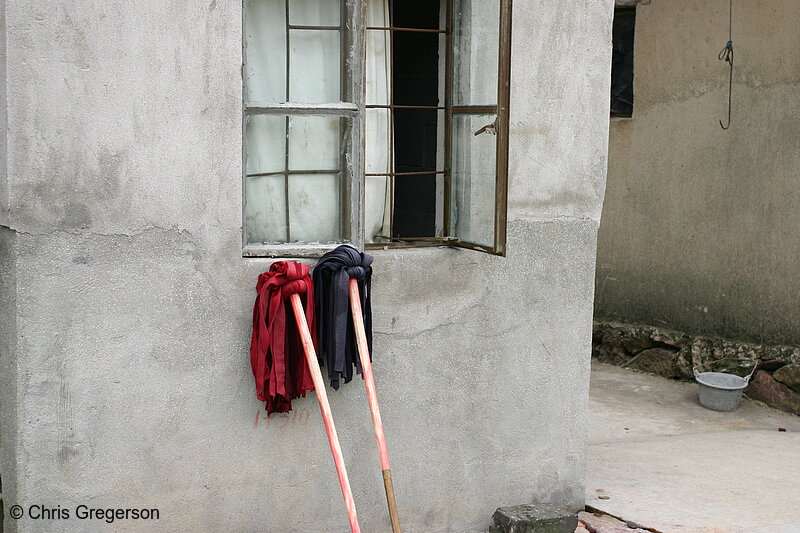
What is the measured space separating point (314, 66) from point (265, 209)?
0.66 m

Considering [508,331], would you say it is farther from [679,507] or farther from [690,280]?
[690,280]

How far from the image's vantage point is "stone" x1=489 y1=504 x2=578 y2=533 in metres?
4.44

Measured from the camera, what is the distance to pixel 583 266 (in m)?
4.79

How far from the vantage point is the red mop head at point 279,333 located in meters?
3.99

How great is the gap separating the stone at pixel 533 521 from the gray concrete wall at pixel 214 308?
0.16 metres

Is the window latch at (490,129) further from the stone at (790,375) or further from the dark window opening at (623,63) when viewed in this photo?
the dark window opening at (623,63)

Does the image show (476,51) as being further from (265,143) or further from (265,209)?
(265,209)

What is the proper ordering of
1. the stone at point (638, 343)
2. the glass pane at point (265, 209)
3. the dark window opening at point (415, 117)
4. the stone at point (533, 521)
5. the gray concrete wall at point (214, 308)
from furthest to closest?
the stone at point (638, 343) → the dark window opening at point (415, 117) → the stone at point (533, 521) → the glass pane at point (265, 209) → the gray concrete wall at point (214, 308)

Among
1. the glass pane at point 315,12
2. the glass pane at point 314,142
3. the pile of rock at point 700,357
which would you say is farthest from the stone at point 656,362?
the glass pane at point 315,12

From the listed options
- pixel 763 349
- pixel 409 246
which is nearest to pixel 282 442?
pixel 409 246

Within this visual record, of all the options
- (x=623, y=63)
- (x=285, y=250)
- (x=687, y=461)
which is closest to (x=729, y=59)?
(x=623, y=63)

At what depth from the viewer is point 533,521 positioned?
4.45 metres

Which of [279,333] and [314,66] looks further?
[314,66]

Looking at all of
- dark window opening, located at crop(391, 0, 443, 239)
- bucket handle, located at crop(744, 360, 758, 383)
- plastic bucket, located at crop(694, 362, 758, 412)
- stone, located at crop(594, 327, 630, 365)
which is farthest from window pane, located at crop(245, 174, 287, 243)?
stone, located at crop(594, 327, 630, 365)
